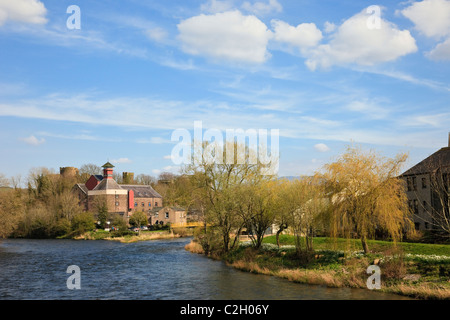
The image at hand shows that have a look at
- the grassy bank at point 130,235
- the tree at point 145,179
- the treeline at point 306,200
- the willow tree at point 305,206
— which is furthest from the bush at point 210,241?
the tree at point 145,179

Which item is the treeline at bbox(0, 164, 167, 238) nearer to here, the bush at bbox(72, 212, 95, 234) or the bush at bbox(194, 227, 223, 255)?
the bush at bbox(72, 212, 95, 234)

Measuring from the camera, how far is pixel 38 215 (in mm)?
81188

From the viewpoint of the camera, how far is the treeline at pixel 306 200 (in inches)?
1147

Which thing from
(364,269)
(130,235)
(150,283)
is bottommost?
(130,235)

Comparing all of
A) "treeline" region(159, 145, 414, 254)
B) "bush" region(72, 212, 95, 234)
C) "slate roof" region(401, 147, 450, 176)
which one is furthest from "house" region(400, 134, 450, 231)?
"bush" region(72, 212, 95, 234)

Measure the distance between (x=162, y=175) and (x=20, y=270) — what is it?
138 m

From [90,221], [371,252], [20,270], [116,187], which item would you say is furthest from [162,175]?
[371,252]

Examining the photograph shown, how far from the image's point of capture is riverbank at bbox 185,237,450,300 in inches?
950

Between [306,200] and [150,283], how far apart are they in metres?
14.4

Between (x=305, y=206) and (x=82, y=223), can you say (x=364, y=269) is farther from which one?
(x=82, y=223)

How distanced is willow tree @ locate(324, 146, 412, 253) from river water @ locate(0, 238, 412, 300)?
5.78 meters

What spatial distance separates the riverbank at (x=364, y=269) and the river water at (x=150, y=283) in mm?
924

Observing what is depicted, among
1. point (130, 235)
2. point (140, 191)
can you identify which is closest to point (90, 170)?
point (140, 191)

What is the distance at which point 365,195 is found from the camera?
96.0 feet
